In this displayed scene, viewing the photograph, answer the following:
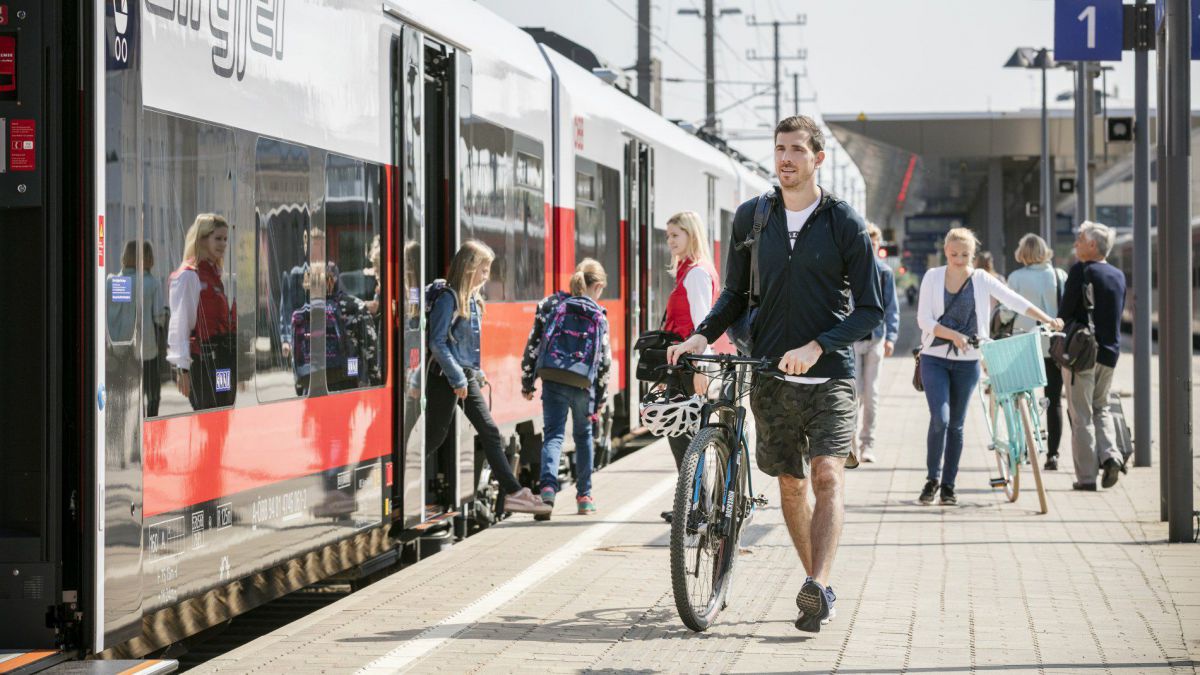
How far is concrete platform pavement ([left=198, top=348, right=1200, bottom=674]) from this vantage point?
6.04m

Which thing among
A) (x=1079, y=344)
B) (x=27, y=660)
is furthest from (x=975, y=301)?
(x=27, y=660)

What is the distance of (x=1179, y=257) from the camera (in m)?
9.29

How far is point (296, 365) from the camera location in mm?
7031

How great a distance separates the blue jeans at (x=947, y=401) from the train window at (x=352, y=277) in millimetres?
4164

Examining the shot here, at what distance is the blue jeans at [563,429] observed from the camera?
10297 millimetres

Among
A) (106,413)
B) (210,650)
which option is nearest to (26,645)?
(106,413)

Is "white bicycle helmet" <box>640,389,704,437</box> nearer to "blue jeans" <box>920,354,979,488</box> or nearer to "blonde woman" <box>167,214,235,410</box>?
"blonde woman" <box>167,214,235,410</box>

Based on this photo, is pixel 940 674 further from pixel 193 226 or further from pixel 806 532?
pixel 193 226

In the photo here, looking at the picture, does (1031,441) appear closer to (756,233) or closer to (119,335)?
(756,233)

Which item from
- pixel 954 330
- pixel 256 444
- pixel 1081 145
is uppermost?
pixel 1081 145

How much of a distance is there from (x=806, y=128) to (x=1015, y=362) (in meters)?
4.46

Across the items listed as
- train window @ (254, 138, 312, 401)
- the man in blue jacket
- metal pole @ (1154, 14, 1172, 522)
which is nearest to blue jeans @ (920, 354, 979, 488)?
metal pole @ (1154, 14, 1172, 522)

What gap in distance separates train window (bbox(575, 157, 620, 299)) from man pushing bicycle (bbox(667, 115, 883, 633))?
248 inches

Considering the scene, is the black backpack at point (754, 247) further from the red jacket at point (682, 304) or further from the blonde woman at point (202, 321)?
the red jacket at point (682, 304)
